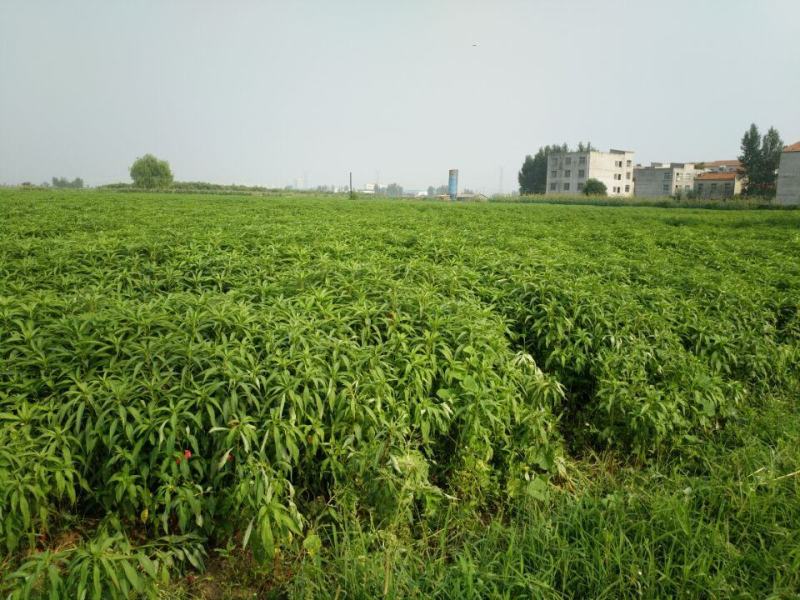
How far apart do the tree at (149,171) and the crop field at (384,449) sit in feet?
310

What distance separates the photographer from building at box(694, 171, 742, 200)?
66.7 m

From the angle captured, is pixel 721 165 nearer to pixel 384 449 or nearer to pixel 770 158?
pixel 770 158

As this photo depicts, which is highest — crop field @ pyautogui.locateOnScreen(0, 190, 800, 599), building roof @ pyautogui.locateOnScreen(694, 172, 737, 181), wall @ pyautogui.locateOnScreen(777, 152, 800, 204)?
building roof @ pyautogui.locateOnScreen(694, 172, 737, 181)

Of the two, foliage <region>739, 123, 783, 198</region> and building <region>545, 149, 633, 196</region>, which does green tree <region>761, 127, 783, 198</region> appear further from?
building <region>545, 149, 633, 196</region>

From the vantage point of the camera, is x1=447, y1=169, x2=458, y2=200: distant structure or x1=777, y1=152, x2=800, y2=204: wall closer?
x1=777, y1=152, x2=800, y2=204: wall

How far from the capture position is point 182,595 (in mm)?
1999

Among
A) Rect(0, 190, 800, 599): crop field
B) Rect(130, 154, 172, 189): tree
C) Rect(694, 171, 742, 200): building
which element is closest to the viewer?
Rect(0, 190, 800, 599): crop field

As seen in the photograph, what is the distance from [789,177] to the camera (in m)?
47.7

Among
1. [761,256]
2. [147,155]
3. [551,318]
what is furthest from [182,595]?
[147,155]

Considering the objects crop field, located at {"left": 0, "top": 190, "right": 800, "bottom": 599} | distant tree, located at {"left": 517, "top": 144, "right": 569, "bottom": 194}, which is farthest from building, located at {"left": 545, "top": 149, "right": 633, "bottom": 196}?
crop field, located at {"left": 0, "top": 190, "right": 800, "bottom": 599}

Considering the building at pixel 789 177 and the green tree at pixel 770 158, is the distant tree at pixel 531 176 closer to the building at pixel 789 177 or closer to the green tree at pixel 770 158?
the green tree at pixel 770 158

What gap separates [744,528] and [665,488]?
0.48 m

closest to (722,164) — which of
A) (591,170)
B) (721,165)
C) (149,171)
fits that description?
(721,165)

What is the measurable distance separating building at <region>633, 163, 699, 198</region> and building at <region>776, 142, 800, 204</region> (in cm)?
2133
